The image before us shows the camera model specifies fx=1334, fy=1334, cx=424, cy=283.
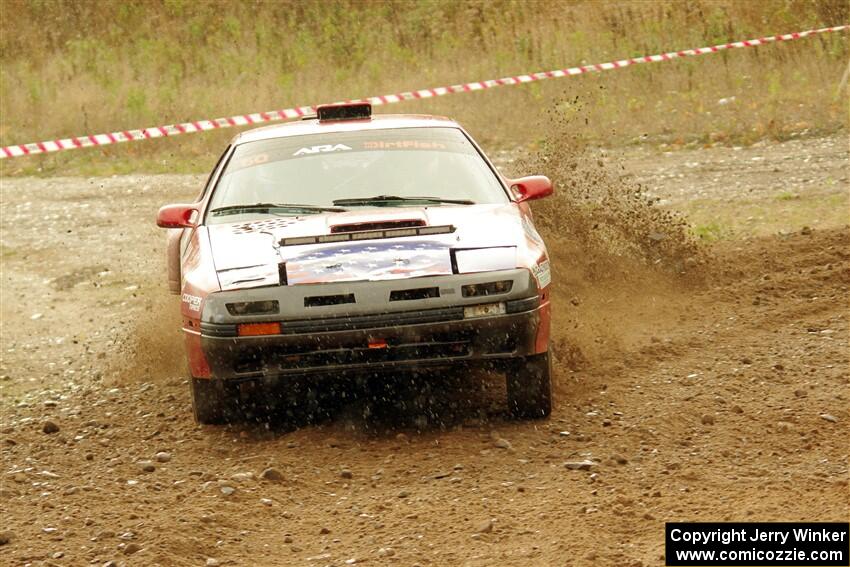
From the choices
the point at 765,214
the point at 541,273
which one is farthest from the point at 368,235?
the point at 765,214

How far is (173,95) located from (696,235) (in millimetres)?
11840

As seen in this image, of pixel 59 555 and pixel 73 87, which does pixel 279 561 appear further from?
pixel 73 87

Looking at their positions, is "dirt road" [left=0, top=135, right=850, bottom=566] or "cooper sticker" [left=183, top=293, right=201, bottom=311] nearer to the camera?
"dirt road" [left=0, top=135, right=850, bottom=566]

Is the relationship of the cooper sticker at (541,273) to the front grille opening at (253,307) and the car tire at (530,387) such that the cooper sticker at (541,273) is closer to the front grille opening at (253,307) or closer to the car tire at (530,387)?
the car tire at (530,387)

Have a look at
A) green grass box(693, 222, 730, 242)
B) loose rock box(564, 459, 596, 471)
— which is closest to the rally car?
loose rock box(564, 459, 596, 471)

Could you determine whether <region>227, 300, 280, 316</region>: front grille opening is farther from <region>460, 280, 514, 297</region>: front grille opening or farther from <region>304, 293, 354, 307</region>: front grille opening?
<region>460, 280, 514, 297</region>: front grille opening

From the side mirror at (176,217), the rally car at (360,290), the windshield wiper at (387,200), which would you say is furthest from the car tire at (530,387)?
the side mirror at (176,217)

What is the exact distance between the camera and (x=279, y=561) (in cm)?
488

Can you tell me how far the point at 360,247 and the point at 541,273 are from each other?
88 centimetres

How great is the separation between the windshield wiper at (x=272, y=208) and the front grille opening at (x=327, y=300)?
3.60 ft

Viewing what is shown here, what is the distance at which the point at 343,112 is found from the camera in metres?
8.39

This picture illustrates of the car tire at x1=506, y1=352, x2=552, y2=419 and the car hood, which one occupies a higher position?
the car hood

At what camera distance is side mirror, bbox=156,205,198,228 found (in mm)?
7223

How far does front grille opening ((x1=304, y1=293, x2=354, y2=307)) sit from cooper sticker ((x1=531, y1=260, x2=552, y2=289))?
0.89 m
